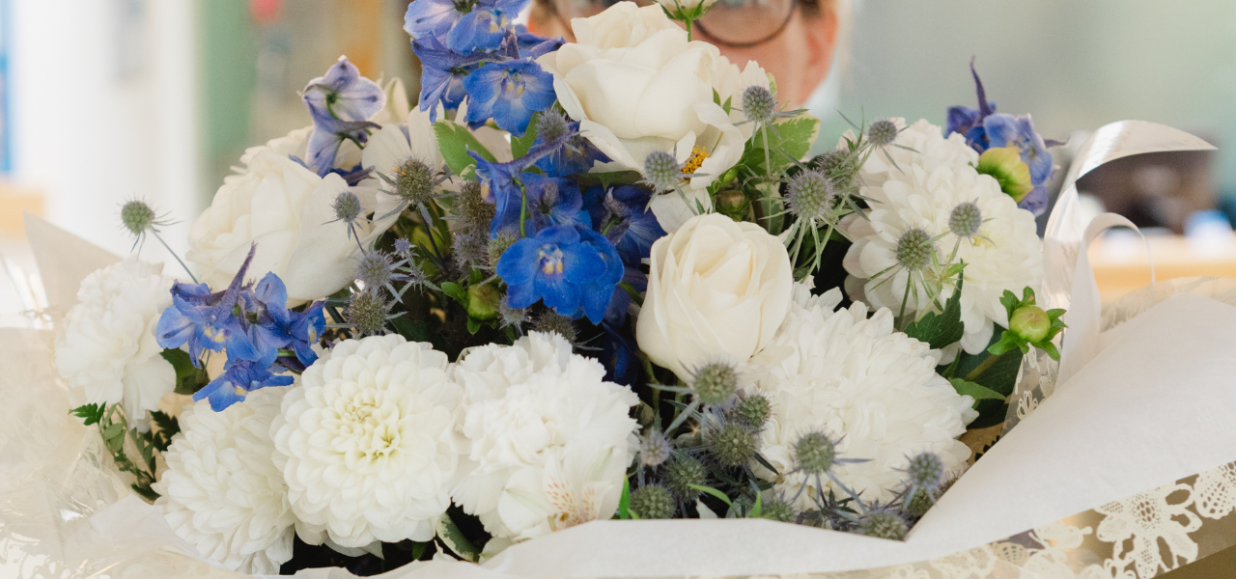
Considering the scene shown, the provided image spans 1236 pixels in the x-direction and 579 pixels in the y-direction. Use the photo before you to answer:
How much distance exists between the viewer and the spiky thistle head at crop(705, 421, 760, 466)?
1.19 feet

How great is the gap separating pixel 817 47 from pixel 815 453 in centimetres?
105

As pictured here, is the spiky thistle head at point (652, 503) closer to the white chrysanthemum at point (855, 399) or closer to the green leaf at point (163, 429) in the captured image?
the white chrysanthemum at point (855, 399)

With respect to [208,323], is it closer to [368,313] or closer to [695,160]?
[368,313]

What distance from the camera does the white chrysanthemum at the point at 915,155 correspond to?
0.49 m

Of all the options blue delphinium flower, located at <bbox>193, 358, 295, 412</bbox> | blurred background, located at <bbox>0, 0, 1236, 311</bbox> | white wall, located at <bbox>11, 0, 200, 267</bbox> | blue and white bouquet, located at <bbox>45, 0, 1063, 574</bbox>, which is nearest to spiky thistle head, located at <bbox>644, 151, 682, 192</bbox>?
blue and white bouquet, located at <bbox>45, 0, 1063, 574</bbox>

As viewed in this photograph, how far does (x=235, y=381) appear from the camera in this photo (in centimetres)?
40

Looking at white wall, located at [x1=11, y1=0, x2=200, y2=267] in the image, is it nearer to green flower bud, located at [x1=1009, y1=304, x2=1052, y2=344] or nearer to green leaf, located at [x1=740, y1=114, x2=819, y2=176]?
green leaf, located at [x1=740, y1=114, x2=819, y2=176]

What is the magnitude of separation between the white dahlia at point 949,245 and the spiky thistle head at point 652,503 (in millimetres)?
177

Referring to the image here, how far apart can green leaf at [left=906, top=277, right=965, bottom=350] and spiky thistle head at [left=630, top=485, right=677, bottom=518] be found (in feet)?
0.57

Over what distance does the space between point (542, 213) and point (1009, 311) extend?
262 millimetres

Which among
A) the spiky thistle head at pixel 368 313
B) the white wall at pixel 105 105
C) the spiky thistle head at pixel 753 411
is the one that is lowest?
the white wall at pixel 105 105

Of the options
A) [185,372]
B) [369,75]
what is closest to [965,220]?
[185,372]

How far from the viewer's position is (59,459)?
486mm

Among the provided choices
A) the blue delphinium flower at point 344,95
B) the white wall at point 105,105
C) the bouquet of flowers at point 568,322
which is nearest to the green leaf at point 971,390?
the bouquet of flowers at point 568,322
